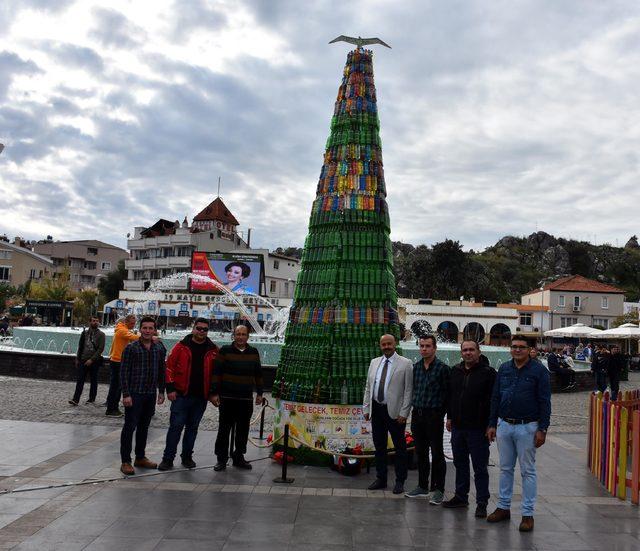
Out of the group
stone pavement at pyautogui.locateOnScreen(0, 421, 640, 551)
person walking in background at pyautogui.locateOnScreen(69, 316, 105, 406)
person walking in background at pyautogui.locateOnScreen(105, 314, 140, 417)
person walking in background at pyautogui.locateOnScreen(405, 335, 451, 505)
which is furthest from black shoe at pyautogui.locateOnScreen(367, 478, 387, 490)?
person walking in background at pyautogui.locateOnScreen(69, 316, 105, 406)

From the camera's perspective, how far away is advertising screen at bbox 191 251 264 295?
2398 inches

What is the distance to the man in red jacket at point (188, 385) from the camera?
8.02m

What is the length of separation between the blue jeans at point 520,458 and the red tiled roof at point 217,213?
88842 mm

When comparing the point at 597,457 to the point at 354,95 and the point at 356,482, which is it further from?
the point at 354,95

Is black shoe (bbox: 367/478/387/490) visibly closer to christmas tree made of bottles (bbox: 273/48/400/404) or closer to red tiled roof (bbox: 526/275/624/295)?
christmas tree made of bottles (bbox: 273/48/400/404)

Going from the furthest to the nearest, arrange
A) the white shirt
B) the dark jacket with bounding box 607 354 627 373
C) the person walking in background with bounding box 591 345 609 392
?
the person walking in background with bounding box 591 345 609 392, the dark jacket with bounding box 607 354 627 373, the white shirt

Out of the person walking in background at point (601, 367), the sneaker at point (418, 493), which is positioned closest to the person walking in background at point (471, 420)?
the sneaker at point (418, 493)

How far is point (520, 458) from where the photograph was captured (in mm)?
6184

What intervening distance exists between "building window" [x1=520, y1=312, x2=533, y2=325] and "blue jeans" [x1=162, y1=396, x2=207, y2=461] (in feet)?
205

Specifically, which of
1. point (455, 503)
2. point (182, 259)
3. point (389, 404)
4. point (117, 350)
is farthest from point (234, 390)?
point (182, 259)

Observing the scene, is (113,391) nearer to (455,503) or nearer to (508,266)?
(455,503)

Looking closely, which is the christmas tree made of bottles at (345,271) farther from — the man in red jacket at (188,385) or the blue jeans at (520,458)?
the blue jeans at (520,458)

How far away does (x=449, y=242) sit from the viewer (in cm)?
7538

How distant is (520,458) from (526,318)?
63.9 metres
